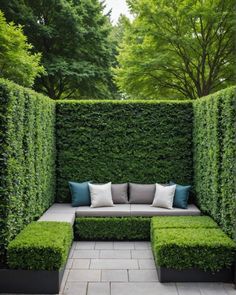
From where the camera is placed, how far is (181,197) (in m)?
7.04

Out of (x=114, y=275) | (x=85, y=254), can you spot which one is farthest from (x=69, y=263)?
(x=114, y=275)

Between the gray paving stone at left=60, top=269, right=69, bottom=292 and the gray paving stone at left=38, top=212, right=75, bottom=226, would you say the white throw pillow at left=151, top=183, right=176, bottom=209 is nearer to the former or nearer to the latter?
the gray paving stone at left=38, top=212, right=75, bottom=226

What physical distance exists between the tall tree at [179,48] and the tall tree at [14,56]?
365 cm

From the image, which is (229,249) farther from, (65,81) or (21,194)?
(65,81)

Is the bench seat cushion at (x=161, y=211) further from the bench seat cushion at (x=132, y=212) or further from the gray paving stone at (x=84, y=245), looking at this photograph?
the gray paving stone at (x=84, y=245)

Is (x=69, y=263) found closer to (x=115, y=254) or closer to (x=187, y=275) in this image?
(x=115, y=254)

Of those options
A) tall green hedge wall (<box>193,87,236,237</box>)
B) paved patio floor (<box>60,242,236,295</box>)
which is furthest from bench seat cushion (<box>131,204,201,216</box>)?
paved patio floor (<box>60,242,236,295</box>)

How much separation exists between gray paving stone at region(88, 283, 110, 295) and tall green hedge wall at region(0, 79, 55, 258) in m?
1.19

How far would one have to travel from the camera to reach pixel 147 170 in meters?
7.73

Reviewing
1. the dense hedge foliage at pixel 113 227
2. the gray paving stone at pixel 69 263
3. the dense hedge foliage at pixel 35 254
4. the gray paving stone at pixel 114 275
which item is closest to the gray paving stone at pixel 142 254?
the dense hedge foliage at pixel 113 227

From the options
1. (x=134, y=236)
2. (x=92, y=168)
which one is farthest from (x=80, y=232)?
(x=92, y=168)

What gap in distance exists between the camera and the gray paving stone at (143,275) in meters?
4.82

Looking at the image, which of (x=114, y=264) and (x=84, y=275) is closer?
(x=84, y=275)

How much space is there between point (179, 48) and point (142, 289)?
31.6 ft
